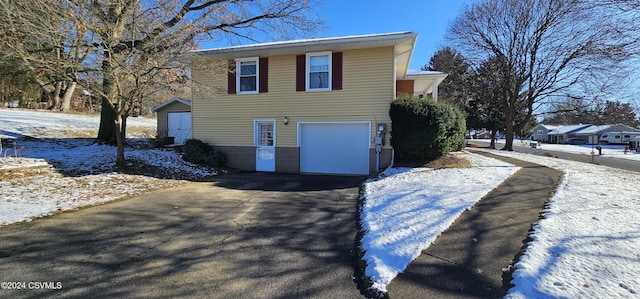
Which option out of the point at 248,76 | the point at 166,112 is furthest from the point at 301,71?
the point at 166,112

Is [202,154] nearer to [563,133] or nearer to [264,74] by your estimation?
[264,74]

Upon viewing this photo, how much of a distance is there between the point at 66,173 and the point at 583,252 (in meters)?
10.6

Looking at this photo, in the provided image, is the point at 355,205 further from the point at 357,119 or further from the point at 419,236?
the point at 357,119

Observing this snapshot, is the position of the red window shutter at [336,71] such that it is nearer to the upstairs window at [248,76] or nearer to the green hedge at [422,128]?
the green hedge at [422,128]

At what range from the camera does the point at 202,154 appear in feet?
37.3

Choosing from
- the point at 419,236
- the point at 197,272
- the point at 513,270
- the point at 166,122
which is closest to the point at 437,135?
the point at 419,236

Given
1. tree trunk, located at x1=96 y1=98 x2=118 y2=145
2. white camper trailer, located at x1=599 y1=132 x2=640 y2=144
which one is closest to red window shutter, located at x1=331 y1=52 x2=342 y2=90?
tree trunk, located at x1=96 y1=98 x2=118 y2=145

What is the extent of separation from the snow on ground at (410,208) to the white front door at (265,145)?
4.57m

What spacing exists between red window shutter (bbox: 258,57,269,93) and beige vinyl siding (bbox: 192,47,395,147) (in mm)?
161

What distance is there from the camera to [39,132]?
13.3 meters

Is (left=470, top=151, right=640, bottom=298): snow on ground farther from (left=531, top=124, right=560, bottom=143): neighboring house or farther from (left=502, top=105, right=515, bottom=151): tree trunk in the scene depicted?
(left=531, top=124, right=560, bottom=143): neighboring house

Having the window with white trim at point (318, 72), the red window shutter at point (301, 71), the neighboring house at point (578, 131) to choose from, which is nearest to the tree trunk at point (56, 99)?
the red window shutter at point (301, 71)

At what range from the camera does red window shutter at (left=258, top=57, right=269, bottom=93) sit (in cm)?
1120

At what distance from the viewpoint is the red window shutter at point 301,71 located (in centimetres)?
1077
